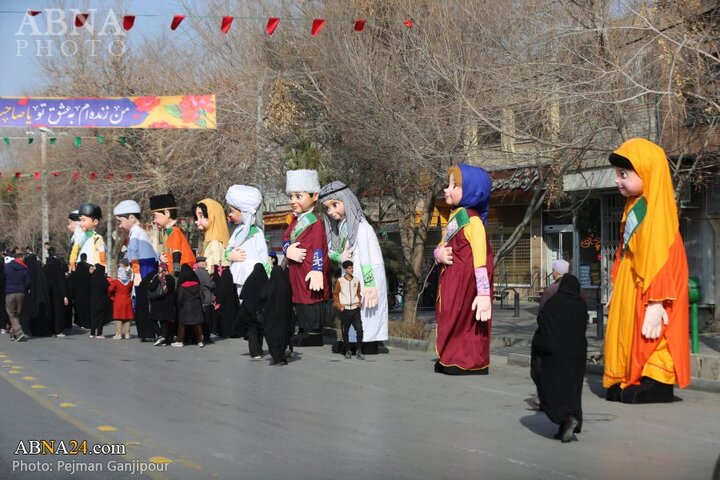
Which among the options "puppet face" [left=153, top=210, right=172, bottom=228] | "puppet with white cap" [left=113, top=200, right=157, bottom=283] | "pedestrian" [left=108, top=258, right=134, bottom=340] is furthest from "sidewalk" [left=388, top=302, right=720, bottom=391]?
"pedestrian" [left=108, top=258, right=134, bottom=340]

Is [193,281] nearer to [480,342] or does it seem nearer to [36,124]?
[480,342]

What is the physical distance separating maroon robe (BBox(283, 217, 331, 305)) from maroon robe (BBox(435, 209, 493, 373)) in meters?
3.33

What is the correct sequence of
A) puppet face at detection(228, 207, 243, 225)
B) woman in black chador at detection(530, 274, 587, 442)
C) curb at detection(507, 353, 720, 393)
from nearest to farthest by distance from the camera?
woman in black chador at detection(530, 274, 587, 442)
curb at detection(507, 353, 720, 393)
puppet face at detection(228, 207, 243, 225)

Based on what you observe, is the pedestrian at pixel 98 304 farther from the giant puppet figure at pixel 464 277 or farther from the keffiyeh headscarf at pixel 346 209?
the giant puppet figure at pixel 464 277

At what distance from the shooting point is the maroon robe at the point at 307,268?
53.6 ft

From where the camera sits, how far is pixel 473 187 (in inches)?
527

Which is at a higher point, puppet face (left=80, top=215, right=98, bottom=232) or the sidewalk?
puppet face (left=80, top=215, right=98, bottom=232)

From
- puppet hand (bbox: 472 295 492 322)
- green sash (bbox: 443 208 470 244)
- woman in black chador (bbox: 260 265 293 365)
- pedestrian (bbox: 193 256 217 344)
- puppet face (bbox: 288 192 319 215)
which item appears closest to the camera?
puppet hand (bbox: 472 295 492 322)

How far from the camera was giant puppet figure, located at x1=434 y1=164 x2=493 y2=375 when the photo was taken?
43.4ft

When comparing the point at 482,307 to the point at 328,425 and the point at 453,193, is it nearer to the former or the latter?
the point at 453,193

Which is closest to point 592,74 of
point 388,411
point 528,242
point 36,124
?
point 388,411

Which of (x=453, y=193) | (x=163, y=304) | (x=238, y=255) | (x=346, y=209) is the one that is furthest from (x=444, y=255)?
(x=163, y=304)

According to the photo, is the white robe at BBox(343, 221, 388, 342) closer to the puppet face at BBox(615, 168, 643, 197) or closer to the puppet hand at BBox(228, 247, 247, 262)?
the puppet hand at BBox(228, 247, 247, 262)

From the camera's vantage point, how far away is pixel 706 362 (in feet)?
41.5
